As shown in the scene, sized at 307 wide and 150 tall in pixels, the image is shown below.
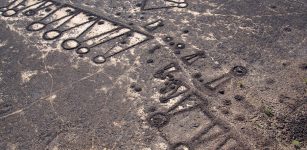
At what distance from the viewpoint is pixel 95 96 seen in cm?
630

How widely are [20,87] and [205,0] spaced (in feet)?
14.7

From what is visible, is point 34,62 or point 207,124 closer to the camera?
point 207,124

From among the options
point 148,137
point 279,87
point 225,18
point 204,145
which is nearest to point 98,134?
point 148,137

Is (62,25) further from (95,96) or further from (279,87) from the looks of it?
(279,87)

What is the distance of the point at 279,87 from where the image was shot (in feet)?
20.2

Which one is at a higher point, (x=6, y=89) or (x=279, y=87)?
(x=279, y=87)

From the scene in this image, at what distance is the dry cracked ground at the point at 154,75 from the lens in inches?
220

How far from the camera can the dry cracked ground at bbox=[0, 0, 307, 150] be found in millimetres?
5586

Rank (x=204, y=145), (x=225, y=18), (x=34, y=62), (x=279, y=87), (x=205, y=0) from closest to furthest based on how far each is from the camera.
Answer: (x=204, y=145)
(x=279, y=87)
(x=34, y=62)
(x=225, y=18)
(x=205, y=0)

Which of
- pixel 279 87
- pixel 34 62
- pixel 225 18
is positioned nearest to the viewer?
pixel 279 87

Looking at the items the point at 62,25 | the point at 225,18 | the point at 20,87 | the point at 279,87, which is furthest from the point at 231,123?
the point at 62,25

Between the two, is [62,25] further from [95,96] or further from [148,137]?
[148,137]

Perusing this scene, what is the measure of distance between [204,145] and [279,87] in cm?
172

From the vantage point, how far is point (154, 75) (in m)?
6.61
